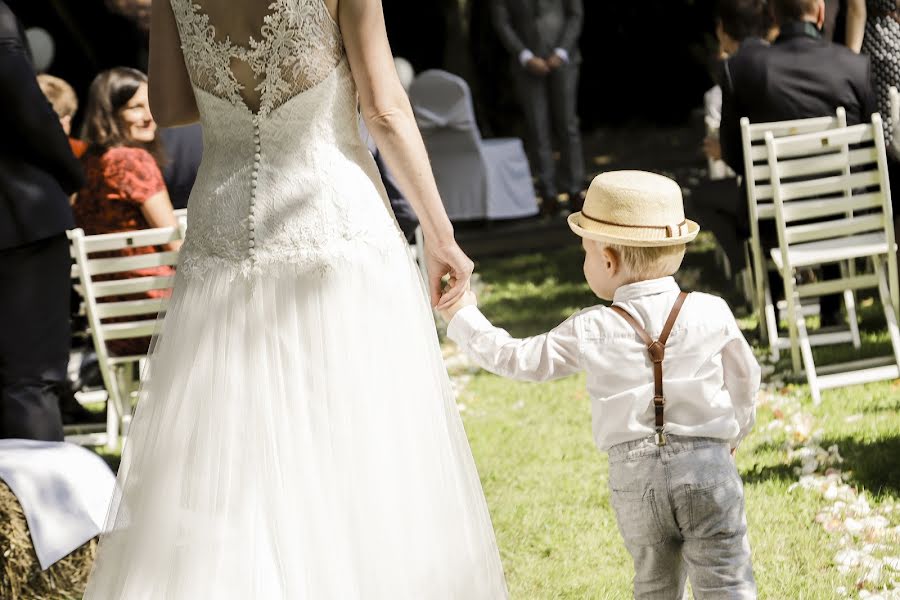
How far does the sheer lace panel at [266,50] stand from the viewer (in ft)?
9.65

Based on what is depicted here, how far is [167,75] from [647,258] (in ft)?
4.34

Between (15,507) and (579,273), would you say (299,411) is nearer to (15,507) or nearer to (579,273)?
(15,507)

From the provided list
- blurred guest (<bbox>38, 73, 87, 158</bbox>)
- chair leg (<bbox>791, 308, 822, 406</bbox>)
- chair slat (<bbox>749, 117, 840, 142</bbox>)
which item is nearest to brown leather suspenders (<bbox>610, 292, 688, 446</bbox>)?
chair leg (<bbox>791, 308, 822, 406</bbox>)

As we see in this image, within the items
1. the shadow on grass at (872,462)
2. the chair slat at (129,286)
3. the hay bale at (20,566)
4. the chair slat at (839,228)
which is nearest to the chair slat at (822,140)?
the chair slat at (839,228)

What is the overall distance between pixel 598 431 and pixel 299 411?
28.4 inches

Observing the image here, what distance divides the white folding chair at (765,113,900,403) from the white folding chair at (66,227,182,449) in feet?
9.49

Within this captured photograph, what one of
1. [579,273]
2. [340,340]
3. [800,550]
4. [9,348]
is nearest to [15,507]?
[9,348]

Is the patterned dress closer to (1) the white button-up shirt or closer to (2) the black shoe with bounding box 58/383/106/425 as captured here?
(1) the white button-up shirt

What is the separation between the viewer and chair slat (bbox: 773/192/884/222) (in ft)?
19.5

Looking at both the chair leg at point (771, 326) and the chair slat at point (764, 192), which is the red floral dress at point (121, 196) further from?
the chair leg at point (771, 326)

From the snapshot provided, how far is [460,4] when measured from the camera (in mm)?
15195

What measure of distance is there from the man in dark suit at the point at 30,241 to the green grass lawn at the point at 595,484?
6.05 ft

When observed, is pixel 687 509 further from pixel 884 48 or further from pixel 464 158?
pixel 464 158

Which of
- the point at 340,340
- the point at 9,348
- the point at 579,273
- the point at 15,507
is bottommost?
the point at 579,273
